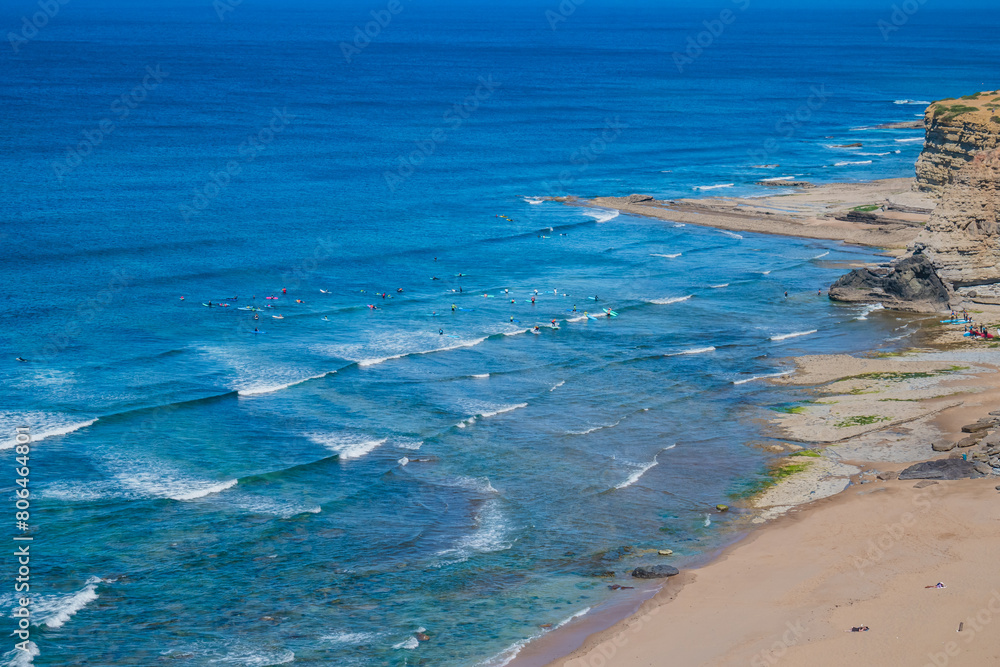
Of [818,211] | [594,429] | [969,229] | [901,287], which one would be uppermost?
[818,211]

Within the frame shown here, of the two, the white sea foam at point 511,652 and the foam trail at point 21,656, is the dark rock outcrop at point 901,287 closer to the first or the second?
the white sea foam at point 511,652

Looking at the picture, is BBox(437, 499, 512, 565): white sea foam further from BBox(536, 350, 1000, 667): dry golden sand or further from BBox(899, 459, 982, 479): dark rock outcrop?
BBox(899, 459, 982, 479): dark rock outcrop

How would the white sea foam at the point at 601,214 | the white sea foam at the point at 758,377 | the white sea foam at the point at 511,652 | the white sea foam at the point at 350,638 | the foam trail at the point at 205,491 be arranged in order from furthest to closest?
1. the white sea foam at the point at 601,214
2. the white sea foam at the point at 758,377
3. the foam trail at the point at 205,491
4. the white sea foam at the point at 350,638
5. the white sea foam at the point at 511,652

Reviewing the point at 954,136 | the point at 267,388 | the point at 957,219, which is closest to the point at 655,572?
the point at 267,388

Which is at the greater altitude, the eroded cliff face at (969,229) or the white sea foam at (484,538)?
the eroded cliff face at (969,229)

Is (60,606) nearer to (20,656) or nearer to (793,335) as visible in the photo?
(20,656)

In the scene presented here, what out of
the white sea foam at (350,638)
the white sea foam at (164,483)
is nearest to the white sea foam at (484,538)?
the white sea foam at (350,638)
